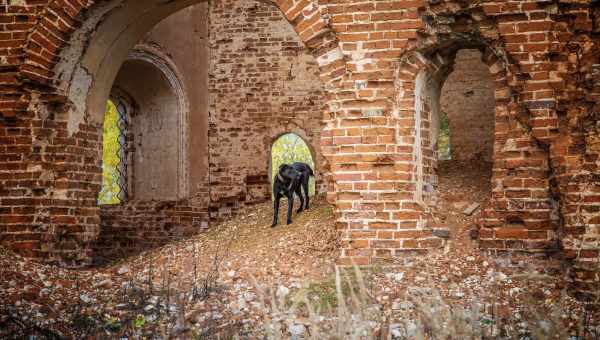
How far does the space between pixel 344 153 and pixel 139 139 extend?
679cm

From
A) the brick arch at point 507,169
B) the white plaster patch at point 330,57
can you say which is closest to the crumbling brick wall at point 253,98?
the white plaster patch at point 330,57

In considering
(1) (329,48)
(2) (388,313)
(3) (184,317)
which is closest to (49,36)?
(1) (329,48)

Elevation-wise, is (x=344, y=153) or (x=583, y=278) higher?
(x=344, y=153)

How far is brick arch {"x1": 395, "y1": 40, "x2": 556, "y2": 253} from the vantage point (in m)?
5.73

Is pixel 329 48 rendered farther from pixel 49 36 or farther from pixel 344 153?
pixel 49 36

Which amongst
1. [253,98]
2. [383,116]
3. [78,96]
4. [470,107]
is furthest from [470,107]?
[78,96]

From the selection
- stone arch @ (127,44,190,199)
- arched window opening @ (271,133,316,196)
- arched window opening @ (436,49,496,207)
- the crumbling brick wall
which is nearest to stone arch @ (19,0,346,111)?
stone arch @ (127,44,190,199)

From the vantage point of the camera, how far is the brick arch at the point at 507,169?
5.73m

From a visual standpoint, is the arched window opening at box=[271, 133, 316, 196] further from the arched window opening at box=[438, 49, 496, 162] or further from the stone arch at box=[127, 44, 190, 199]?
the arched window opening at box=[438, 49, 496, 162]

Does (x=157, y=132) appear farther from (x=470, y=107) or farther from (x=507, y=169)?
(x=507, y=169)

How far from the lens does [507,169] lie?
5.86 metres

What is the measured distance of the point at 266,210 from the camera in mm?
10062

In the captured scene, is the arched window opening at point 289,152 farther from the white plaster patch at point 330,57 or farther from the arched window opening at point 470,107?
the white plaster patch at point 330,57

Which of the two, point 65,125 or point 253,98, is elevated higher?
point 253,98
